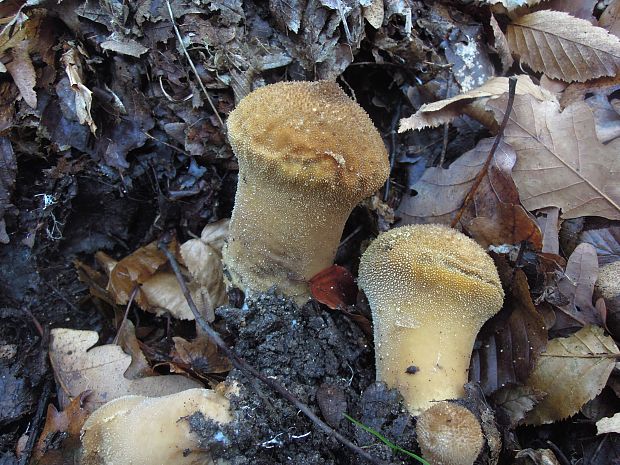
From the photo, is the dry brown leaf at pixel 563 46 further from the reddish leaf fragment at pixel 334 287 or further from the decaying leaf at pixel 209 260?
the decaying leaf at pixel 209 260

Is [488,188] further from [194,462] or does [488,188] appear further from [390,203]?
[194,462]

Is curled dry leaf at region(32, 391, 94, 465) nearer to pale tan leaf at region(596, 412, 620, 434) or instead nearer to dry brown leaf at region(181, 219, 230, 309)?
dry brown leaf at region(181, 219, 230, 309)

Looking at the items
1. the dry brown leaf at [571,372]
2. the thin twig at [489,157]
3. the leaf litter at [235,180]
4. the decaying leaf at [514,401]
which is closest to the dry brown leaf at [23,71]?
the leaf litter at [235,180]

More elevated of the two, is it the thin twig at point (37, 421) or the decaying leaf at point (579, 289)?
the decaying leaf at point (579, 289)

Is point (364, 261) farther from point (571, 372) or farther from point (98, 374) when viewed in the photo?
point (98, 374)

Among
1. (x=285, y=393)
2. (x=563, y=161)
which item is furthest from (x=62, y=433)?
(x=563, y=161)
